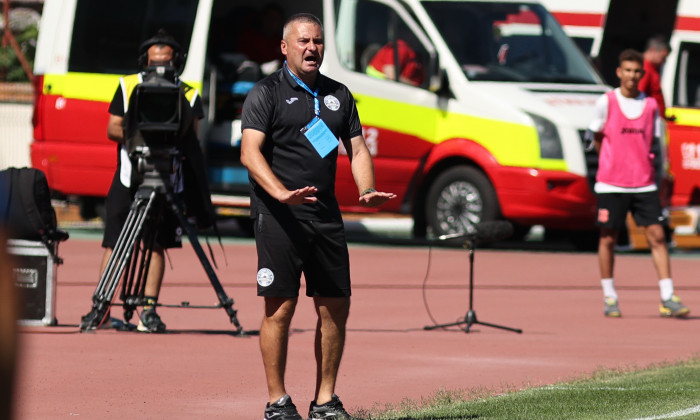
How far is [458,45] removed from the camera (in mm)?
15672

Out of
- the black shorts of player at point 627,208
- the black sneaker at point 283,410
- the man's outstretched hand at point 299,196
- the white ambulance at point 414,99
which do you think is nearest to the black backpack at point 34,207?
the black sneaker at point 283,410

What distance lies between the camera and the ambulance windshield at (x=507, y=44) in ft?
51.4

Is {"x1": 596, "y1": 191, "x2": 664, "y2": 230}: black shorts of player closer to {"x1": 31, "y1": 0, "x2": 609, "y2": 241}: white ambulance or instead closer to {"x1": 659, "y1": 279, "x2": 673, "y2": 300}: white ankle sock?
{"x1": 659, "y1": 279, "x2": 673, "y2": 300}: white ankle sock

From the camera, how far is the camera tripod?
895 centimetres

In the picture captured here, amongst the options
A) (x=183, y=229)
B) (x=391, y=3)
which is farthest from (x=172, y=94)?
(x=391, y=3)

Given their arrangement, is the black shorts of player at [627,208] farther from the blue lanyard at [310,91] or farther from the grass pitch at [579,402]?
the blue lanyard at [310,91]

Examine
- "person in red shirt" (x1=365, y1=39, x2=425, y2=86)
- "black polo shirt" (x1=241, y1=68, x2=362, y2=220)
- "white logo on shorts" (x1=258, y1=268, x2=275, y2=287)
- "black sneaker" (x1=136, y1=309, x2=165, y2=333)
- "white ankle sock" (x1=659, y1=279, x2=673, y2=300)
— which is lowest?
"black sneaker" (x1=136, y1=309, x2=165, y2=333)

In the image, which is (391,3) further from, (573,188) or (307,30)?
(307,30)

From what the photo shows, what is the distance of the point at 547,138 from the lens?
15.0m

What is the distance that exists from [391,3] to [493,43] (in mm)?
1177

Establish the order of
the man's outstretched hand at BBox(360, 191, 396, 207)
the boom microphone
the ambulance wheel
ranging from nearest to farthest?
1. the man's outstretched hand at BBox(360, 191, 396, 207)
2. the boom microphone
3. the ambulance wheel

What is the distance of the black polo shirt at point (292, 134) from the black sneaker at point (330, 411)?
74 cm

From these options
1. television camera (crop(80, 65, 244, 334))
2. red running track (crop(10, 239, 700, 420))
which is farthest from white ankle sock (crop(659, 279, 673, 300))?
television camera (crop(80, 65, 244, 334))

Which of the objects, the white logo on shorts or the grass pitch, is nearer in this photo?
the white logo on shorts
